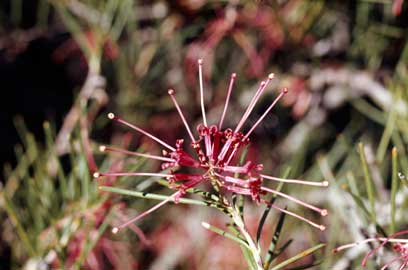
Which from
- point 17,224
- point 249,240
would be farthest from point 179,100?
point 249,240

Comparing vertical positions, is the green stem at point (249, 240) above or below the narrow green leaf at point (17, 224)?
above

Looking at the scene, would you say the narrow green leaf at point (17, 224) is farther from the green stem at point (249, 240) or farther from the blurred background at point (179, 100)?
the green stem at point (249, 240)

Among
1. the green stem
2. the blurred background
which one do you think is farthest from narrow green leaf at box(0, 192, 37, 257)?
the green stem

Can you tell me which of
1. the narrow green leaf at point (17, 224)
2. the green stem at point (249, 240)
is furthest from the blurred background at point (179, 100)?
the green stem at point (249, 240)

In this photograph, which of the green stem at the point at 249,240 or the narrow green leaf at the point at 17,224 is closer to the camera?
the green stem at the point at 249,240

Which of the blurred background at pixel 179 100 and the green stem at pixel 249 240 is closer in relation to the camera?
the green stem at pixel 249 240

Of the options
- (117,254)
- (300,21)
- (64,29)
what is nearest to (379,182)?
(300,21)

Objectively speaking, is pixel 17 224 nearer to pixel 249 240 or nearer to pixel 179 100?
pixel 249 240

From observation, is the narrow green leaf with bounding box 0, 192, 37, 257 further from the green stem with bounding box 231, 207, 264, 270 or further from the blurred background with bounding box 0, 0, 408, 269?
the green stem with bounding box 231, 207, 264, 270

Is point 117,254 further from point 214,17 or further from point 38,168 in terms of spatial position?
point 214,17
